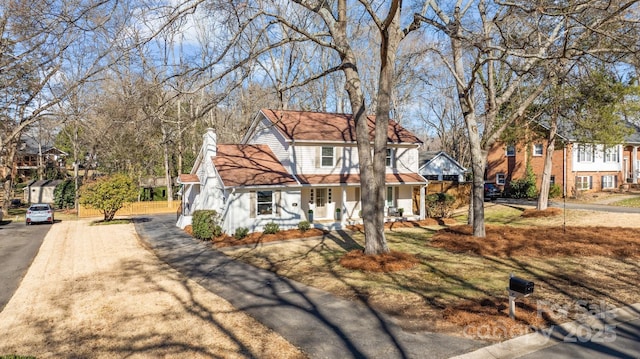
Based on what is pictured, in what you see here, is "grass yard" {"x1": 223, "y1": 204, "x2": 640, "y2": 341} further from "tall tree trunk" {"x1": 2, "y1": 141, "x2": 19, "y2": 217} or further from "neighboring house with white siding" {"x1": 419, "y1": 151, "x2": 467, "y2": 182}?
"tall tree trunk" {"x1": 2, "y1": 141, "x2": 19, "y2": 217}

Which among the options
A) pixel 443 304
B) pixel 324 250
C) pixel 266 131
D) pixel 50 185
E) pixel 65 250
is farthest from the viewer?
pixel 50 185

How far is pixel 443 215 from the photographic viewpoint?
27391 mm

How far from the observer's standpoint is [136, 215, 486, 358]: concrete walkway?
7.10 meters

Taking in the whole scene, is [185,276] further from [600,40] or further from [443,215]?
[443,215]

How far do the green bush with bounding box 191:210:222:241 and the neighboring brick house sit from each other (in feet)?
86.0

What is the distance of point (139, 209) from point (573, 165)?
39.4m

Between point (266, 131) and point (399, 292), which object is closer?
point (399, 292)

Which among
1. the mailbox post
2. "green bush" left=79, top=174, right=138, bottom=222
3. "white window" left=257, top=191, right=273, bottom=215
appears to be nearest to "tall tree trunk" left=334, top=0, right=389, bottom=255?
the mailbox post

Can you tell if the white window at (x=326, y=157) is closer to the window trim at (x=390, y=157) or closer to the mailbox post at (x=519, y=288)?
the window trim at (x=390, y=157)

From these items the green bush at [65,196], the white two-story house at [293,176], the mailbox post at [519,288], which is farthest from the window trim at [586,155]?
the green bush at [65,196]

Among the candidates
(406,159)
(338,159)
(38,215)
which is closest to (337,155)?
(338,159)

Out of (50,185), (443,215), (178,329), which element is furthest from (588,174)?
(50,185)

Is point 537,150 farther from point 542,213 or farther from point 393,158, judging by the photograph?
point 393,158

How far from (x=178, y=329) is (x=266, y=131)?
19.5m
